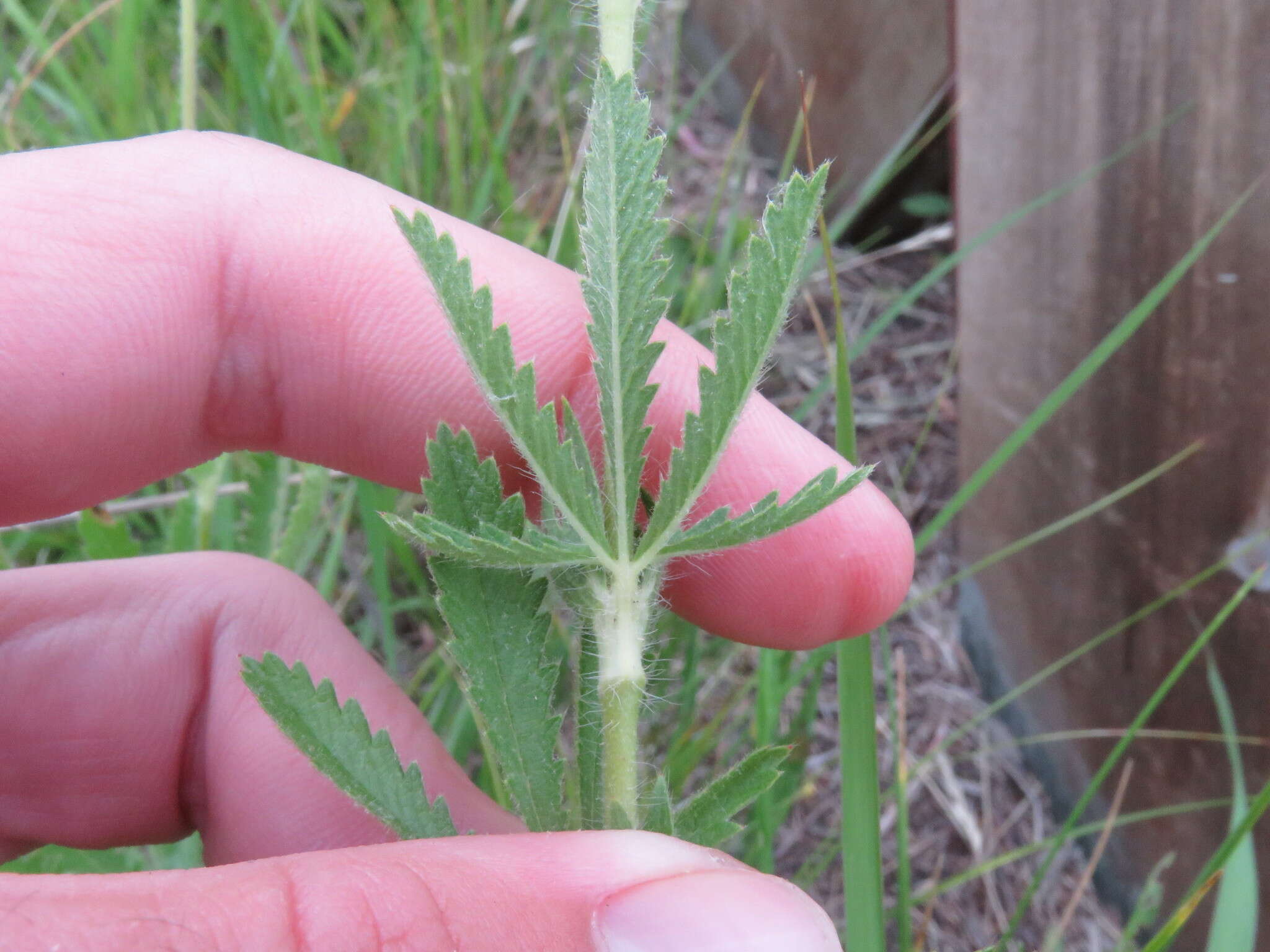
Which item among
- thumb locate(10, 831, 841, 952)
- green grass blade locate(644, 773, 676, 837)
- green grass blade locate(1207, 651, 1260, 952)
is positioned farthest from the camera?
green grass blade locate(1207, 651, 1260, 952)

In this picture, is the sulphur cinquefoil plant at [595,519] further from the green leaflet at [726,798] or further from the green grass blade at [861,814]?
the green grass blade at [861,814]

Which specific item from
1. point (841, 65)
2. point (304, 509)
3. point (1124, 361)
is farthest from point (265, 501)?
point (841, 65)

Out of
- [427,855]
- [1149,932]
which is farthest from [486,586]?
[1149,932]

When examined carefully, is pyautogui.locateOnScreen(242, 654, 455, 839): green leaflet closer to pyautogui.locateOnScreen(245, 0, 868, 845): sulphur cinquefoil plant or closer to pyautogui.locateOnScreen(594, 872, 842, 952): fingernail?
pyautogui.locateOnScreen(245, 0, 868, 845): sulphur cinquefoil plant

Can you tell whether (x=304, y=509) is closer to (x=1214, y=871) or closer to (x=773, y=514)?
(x=773, y=514)

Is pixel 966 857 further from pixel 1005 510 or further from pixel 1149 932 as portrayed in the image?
pixel 1005 510

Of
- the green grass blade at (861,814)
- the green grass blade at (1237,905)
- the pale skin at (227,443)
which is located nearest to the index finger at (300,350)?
the pale skin at (227,443)

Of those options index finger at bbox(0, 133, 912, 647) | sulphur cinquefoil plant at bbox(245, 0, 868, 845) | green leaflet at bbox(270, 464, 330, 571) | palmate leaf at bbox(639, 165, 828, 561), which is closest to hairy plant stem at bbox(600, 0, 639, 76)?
sulphur cinquefoil plant at bbox(245, 0, 868, 845)
